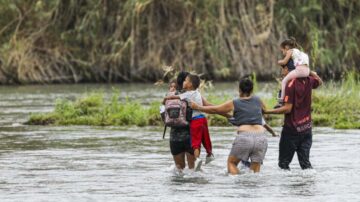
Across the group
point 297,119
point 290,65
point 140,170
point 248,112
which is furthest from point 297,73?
point 140,170

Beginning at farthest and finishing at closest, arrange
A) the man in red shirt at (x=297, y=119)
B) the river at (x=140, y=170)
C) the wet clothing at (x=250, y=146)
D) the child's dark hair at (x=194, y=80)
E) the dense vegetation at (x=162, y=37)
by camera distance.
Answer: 1. the dense vegetation at (x=162, y=37)
2. the child's dark hair at (x=194, y=80)
3. the man in red shirt at (x=297, y=119)
4. the wet clothing at (x=250, y=146)
5. the river at (x=140, y=170)

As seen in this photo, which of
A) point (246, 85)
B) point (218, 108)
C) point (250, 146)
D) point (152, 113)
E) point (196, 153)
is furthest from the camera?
point (152, 113)

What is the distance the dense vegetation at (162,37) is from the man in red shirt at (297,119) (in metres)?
29.1

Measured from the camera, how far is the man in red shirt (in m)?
15.7

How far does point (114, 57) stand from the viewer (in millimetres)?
45406

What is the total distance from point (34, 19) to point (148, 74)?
5.14m

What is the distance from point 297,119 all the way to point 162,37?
103ft

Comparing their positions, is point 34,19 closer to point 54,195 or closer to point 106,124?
point 106,124

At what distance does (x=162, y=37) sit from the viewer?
154 ft

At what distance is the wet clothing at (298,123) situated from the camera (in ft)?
51.6

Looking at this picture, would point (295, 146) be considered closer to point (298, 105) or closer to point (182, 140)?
point (298, 105)

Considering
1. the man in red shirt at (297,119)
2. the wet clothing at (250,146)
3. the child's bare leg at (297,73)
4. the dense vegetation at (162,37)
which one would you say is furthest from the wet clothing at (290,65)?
the dense vegetation at (162,37)

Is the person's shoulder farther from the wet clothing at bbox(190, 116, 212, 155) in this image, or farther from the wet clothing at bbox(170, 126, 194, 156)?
the wet clothing at bbox(170, 126, 194, 156)

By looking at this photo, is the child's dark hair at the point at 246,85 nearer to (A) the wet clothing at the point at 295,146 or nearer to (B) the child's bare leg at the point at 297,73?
(B) the child's bare leg at the point at 297,73
